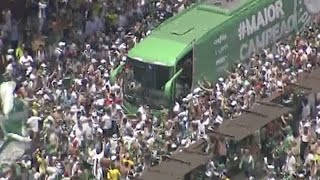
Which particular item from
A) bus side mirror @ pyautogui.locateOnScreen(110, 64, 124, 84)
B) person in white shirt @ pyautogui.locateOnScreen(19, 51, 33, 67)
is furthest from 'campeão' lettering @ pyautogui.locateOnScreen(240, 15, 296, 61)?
person in white shirt @ pyautogui.locateOnScreen(19, 51, 33, 67)

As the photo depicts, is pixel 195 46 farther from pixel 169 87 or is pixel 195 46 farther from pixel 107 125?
pixel 107 125

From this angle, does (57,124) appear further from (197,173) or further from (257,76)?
(257,76)

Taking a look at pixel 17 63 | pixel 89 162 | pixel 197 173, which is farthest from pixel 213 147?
pixel 17 63

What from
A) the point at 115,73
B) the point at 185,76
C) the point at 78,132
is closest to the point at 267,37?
the point at 185,76

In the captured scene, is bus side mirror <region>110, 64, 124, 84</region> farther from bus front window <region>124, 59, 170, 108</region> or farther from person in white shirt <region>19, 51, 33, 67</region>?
person in white shirt <region>19, 51, 33, 67</region>

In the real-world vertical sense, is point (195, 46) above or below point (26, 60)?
above

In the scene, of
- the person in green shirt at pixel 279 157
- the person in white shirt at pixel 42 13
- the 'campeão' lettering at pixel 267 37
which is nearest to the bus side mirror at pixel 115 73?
the 'campeão' lettering at pixel 267 37
